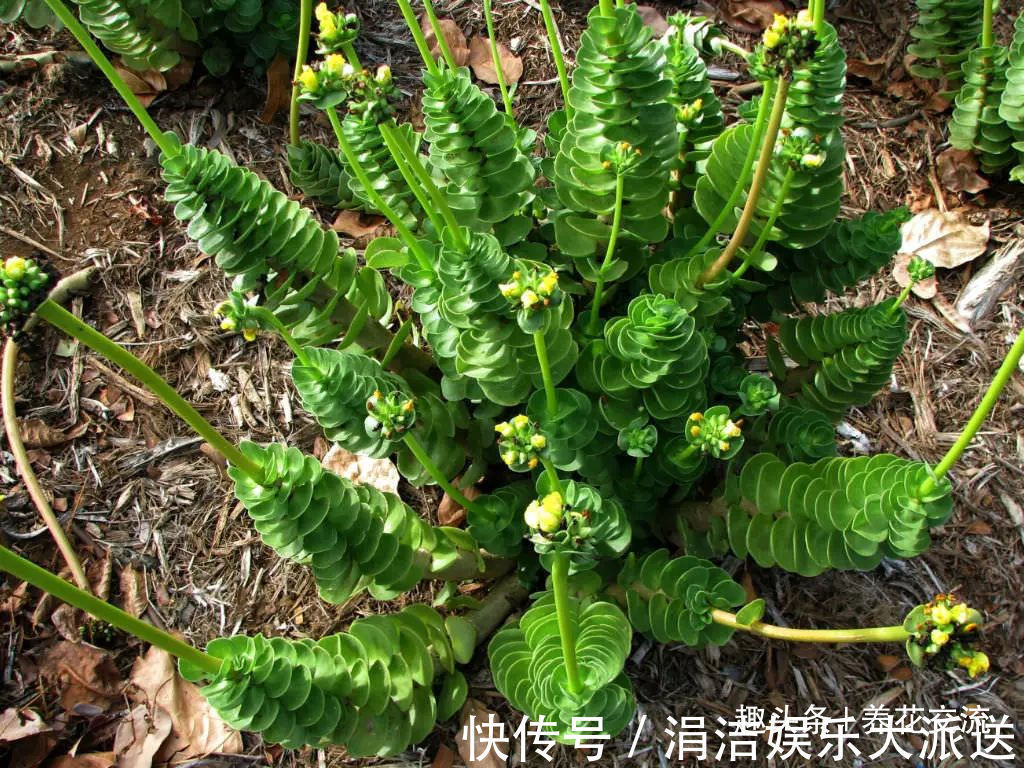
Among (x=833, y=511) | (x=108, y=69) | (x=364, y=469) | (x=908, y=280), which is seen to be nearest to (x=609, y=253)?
(x=833, y=511)

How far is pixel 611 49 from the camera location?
1834mm

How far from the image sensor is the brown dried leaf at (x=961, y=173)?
3.27 meters

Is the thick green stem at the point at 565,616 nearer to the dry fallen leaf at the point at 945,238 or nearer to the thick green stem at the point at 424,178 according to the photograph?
the thick green stem at the point at 424,178

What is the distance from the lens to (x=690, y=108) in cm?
223

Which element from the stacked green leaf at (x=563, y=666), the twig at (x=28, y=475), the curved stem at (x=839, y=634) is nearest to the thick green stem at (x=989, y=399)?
the curved stem at (x=839, y=634)

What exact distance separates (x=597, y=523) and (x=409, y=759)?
3.39ft

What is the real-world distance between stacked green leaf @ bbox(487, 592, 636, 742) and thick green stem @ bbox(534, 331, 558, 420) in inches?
17.0

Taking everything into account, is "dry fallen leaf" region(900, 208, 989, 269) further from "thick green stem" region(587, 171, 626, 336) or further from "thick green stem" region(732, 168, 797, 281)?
"thick green stem" region(587, 171, 626, 336)

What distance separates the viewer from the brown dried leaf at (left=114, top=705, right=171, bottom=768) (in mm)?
2408

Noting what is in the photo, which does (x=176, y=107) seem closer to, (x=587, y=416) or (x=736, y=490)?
(x=587, y=416)

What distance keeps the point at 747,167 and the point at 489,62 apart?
1.88m

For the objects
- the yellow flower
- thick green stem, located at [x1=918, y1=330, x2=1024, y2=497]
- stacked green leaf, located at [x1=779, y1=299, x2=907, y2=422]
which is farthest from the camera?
stacked green leaf, located at [x1=779, y1=299, x2=907, y2=422]

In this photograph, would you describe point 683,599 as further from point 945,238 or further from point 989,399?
point 945,238

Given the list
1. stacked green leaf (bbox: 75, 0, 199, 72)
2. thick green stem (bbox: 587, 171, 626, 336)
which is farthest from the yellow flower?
stacked green leaf (bbox: 75, 0, 199, 72)
